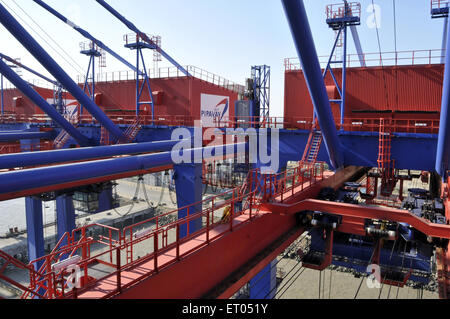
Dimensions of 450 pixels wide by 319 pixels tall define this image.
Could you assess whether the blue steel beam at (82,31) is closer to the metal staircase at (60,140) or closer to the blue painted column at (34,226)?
the metal staircase at (60,140)

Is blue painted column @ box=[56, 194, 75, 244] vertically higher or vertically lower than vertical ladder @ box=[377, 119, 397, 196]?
lower

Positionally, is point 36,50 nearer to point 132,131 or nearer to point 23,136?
point 132,131

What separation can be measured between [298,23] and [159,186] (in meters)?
42.4

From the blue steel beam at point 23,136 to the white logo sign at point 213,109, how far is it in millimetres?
11321

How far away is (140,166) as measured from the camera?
9.88m

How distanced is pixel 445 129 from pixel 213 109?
20406mm

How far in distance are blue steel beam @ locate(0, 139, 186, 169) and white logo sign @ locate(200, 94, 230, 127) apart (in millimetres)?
11533

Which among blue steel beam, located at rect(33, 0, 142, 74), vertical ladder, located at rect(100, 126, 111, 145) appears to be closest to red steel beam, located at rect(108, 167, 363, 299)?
vertical ladder, located at rect(100, 126, 111, 145)

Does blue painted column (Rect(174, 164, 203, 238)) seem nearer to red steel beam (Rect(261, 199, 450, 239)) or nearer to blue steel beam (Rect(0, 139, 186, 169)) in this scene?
blue steel beam (Rect(0, 139, 186, 169))

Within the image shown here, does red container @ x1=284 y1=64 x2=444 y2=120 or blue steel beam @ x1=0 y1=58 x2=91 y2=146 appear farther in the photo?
red container @ x1=284 y1=64 x2=444 y2=120

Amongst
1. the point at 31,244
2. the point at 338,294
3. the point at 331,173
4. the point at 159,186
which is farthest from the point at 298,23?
the point at 159,186

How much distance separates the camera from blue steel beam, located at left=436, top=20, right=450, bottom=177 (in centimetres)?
768

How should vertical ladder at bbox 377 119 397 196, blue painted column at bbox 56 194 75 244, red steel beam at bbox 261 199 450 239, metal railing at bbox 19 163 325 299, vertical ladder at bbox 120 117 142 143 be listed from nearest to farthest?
metal railing at bbox 19 163 325 299, red steel beam at bbox 261 199 450 239, vertical ladder at bbox 377 119 397 196, blue painted column at bbox 56 194 75 244, vertical ladder at bbox 120 117 142 143

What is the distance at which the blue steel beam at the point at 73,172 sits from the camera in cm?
658
